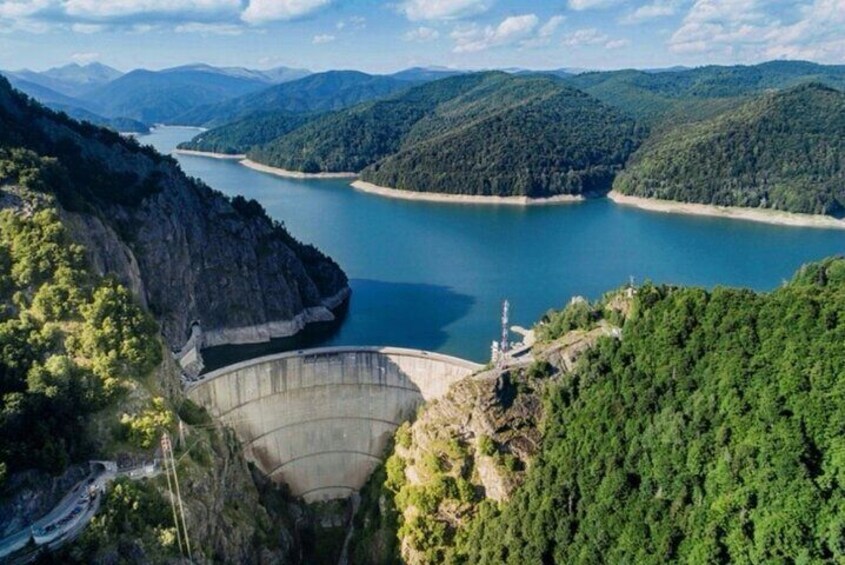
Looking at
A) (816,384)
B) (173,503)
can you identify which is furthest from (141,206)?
(816,384)

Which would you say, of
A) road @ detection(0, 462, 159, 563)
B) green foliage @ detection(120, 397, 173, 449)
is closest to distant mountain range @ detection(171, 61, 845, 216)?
green foliage @ detection(120, 397, 173, 449)

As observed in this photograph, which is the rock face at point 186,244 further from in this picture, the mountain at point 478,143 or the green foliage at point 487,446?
the mountain at point 478,143

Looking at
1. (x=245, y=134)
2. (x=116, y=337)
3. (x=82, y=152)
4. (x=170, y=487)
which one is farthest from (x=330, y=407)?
(x=245, y=134)

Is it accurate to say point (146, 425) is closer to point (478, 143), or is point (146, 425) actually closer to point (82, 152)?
point (82, 152)

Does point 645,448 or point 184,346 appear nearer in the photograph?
point 645,448

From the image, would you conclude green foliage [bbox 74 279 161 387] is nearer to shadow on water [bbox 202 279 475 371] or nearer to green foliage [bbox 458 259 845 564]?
green foliage [bbox 458 259 845 564]

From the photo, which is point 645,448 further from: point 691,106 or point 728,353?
point 691,106
